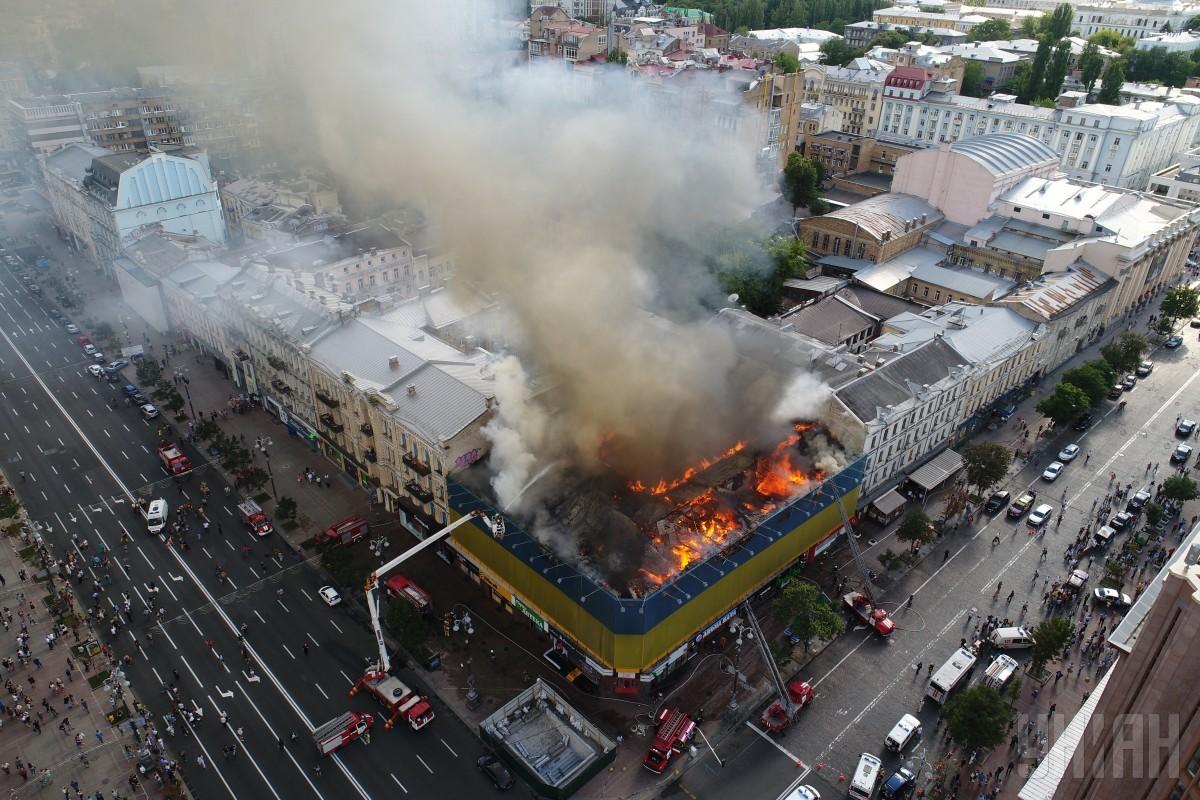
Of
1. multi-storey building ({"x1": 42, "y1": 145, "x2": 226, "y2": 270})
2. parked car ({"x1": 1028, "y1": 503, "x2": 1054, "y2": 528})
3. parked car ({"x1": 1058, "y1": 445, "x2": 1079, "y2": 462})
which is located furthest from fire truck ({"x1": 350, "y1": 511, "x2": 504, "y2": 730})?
multi-storey building ({"x1": 42, "y1": 145, "x2": 226, "y2": 270})

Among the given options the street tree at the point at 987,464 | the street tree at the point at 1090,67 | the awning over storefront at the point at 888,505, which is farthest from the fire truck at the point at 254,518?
the street tree at the point at 1090,67

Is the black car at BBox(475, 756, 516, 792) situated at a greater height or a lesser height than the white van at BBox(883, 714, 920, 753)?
lesser

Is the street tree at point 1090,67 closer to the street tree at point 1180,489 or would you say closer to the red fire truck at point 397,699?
the street tree at point 1180,489

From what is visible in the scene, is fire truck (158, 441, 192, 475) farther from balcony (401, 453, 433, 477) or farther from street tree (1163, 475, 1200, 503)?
street tree (1163, 475, 1200, 503)

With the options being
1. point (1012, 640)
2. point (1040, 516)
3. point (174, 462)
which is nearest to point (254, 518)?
point (174, 462)

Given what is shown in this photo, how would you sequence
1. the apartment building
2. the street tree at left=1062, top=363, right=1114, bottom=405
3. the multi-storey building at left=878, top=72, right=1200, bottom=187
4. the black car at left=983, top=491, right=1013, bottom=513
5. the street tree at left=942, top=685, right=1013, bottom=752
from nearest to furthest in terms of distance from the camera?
the street tree at left=942, top=685, right=1013, bottom=752
the black car at left=983, top=491, right=1013, bottom=513
the street tree at left=1062, top=363, right=1114, bottom=405
the multi-storey building at left=878, top=72, right=1200, bottom=187
the apartment building

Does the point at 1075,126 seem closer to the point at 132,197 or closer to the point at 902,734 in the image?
the point at 902,734
